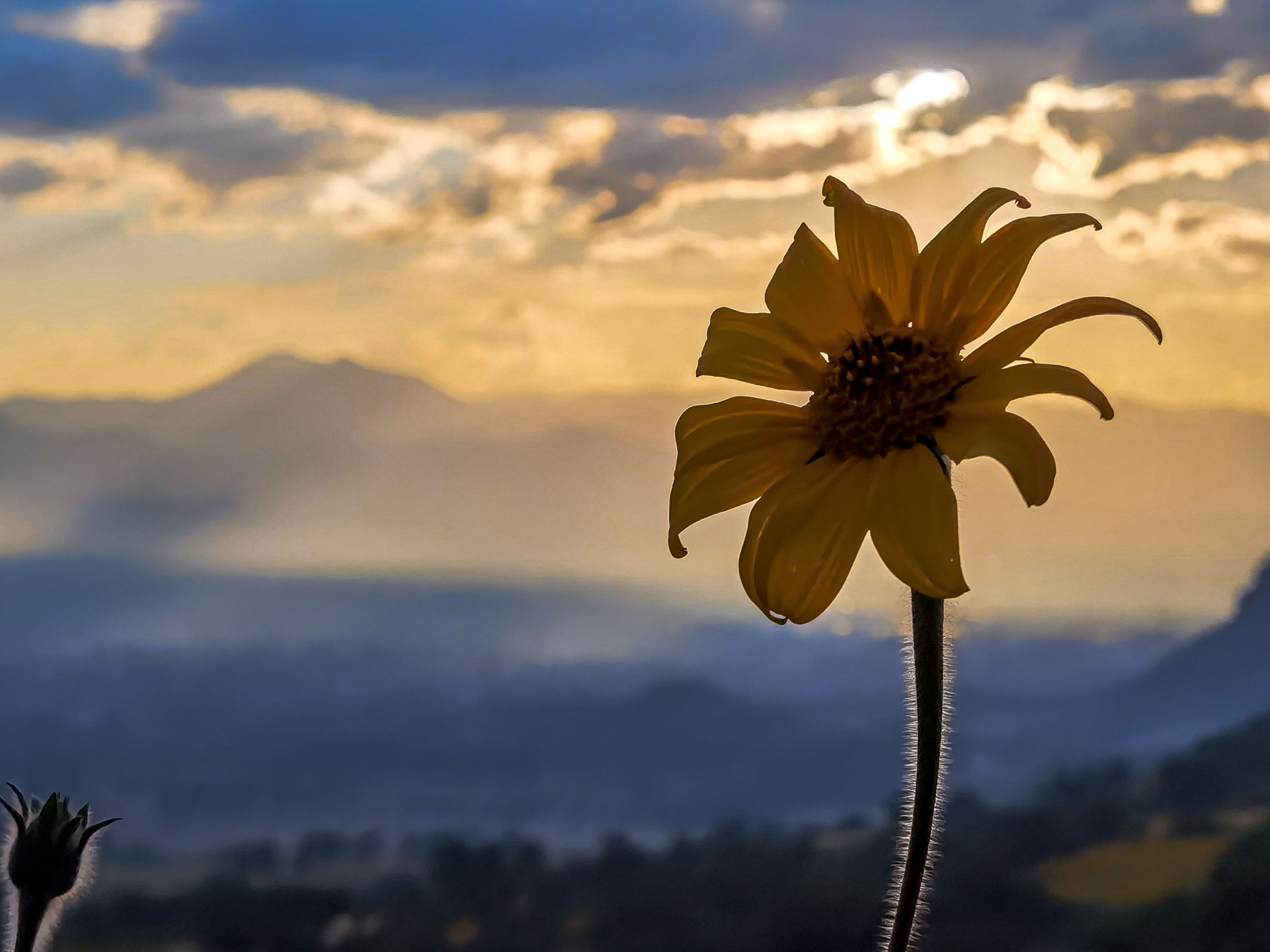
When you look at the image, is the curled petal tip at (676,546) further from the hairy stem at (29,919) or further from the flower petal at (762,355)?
the hairy stem at (29,919)

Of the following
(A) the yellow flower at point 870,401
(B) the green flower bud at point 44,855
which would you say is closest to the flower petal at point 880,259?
(A) the yellow flower at point 870,401

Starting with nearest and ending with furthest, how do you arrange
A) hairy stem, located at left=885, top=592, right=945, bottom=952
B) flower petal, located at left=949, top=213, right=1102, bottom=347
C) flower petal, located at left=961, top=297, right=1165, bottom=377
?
1. hairy stem, located at left=885, top=592, right=945, bottom=952
2. flower petal, located at left=961, top=297, right=1165, bottom=377
3. flower petal, located at left=949, top=213, right=1102, bottom=347

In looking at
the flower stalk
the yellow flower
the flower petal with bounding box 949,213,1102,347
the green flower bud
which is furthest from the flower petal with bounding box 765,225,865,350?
the green flower bud

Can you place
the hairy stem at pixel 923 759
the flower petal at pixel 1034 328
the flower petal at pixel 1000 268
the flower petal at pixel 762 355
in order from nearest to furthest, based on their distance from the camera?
the hairy stem at pixel 923 759
the flower petal at pixel 1034 328
the flower petal at pixel 1000 268
the flower petal at pixel 762 355

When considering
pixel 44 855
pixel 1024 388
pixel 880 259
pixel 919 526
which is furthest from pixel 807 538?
pixel 44 855

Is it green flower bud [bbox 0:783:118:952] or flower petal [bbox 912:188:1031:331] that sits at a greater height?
flower petal [bbox 912:188:1031:331]

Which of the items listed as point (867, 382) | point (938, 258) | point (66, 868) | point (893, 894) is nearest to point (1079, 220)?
point (938, 258)

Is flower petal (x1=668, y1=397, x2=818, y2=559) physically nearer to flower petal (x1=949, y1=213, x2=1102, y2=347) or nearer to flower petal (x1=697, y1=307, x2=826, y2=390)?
flower petal (x1=697, y1=307, x2=826, y2=390)
